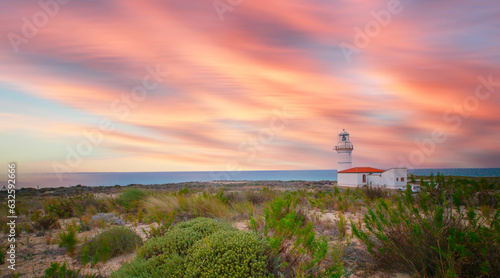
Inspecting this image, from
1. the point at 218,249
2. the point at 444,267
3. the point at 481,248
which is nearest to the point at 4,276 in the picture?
the point at 218,249

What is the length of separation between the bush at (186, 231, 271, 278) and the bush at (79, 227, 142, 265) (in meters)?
2.61

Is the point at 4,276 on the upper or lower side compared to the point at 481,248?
lower

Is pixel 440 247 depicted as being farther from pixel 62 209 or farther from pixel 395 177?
pixel 395 177

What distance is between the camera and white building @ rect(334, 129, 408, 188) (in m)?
30.0

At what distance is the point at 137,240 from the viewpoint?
5.51 metres

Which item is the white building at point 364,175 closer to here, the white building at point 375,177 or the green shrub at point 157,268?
the white building at point 375,177

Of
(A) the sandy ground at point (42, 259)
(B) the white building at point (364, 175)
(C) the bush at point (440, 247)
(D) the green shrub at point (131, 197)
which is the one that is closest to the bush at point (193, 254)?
(A) the sandy ground at point (42, 259)

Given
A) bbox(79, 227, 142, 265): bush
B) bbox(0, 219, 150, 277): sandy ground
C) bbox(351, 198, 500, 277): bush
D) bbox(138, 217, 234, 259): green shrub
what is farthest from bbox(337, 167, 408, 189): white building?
bbox(138, 217, 234, 259): green shrub

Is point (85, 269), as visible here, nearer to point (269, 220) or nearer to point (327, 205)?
point (269, 220)

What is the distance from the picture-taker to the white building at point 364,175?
1180 inches

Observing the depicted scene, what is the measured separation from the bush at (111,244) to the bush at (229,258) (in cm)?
261

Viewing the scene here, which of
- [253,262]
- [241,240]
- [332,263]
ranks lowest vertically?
[332,263]

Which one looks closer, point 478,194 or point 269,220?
point 269,220

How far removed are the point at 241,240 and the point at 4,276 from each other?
4.11 metres
